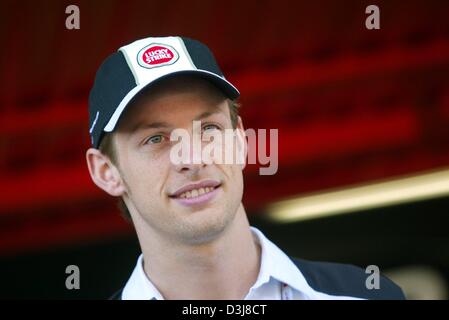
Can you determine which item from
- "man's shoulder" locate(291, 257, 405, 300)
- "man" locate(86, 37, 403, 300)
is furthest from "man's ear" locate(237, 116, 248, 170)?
"man's shoulder" locate(291, 257, 405, 300)

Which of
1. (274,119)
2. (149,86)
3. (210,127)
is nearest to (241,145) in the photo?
(210,127)

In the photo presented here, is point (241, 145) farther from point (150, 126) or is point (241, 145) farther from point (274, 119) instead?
point (274, 119)

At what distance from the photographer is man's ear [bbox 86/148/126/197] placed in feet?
5.02

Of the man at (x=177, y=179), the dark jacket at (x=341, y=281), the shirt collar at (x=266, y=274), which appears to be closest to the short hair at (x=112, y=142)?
the man at (x=177, y=179)

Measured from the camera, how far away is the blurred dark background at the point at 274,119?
1.80 meters

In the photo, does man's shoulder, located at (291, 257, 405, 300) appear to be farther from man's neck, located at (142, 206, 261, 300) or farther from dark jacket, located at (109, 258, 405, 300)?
man's neck, located at (142, 206, 261, 300)

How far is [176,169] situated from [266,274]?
248mm

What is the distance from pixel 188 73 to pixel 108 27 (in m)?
0.44

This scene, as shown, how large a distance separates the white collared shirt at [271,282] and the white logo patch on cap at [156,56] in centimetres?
36

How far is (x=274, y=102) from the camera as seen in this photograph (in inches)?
78.4

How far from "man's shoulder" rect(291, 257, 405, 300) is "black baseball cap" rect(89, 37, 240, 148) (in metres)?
0.37

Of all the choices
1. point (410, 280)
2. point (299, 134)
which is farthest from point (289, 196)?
point (410, 280)

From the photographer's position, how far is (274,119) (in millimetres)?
1935

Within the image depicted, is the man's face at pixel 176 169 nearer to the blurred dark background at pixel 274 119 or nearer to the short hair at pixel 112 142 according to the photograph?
the short hair at pixel 112 142
